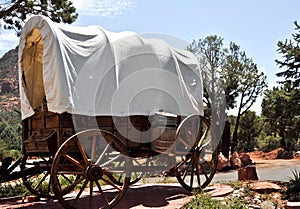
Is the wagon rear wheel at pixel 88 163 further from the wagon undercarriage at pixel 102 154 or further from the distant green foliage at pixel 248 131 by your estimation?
the distant green foliage at pixel 248 131

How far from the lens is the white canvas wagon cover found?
5.66 meters

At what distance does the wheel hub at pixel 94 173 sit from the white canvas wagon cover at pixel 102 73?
2.72ft

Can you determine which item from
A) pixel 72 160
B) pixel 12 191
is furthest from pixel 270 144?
pixel 72 160

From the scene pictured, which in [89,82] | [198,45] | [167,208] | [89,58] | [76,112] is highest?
[198,45]

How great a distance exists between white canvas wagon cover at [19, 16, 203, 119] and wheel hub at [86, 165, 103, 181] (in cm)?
83

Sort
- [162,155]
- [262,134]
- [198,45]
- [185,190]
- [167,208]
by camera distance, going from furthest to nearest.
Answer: [262,134] < [198,45] < [185,190] < [162,155] < [167,208]

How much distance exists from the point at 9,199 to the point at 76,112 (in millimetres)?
2863

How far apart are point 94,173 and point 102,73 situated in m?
1.59

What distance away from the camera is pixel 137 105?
A: 640cm

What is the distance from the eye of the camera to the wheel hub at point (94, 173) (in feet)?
18.3

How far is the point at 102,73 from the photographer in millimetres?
6051

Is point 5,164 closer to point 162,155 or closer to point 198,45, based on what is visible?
point 162,155

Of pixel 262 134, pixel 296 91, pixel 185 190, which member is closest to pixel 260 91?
pixel 262 134

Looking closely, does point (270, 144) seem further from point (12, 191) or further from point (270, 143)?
point (12, 191)
